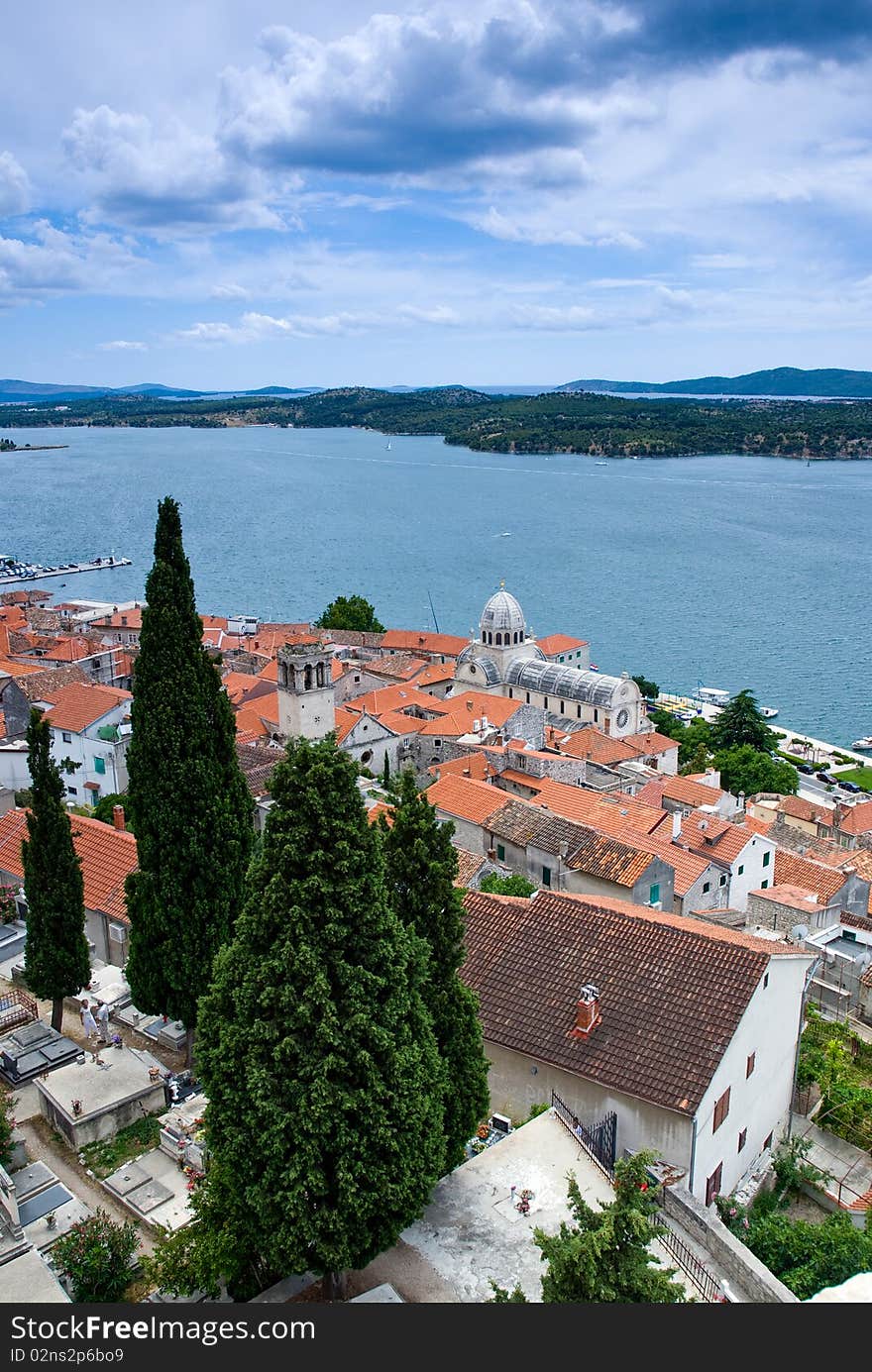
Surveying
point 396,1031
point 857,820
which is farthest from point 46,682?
point 396,1031

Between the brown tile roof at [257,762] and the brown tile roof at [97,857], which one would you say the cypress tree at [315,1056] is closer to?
the brown tile roof at [97,857]

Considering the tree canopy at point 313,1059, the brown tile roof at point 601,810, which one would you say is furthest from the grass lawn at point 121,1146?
the brown tile roof at point 601,810

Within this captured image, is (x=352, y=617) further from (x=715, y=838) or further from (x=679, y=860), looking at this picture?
(x=679, y=860)

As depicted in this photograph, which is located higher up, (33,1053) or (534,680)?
(33,1053)

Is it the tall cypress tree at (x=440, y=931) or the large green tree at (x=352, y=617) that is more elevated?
the tall cypress tree at (x=440, y=931)

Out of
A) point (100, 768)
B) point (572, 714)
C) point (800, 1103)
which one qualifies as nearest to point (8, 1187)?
point (800, 1103)

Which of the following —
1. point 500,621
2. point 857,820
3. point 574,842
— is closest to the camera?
point 574,842

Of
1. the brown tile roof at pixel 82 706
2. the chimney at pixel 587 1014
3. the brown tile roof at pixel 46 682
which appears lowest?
the brown tile roof at pixel 46 682
